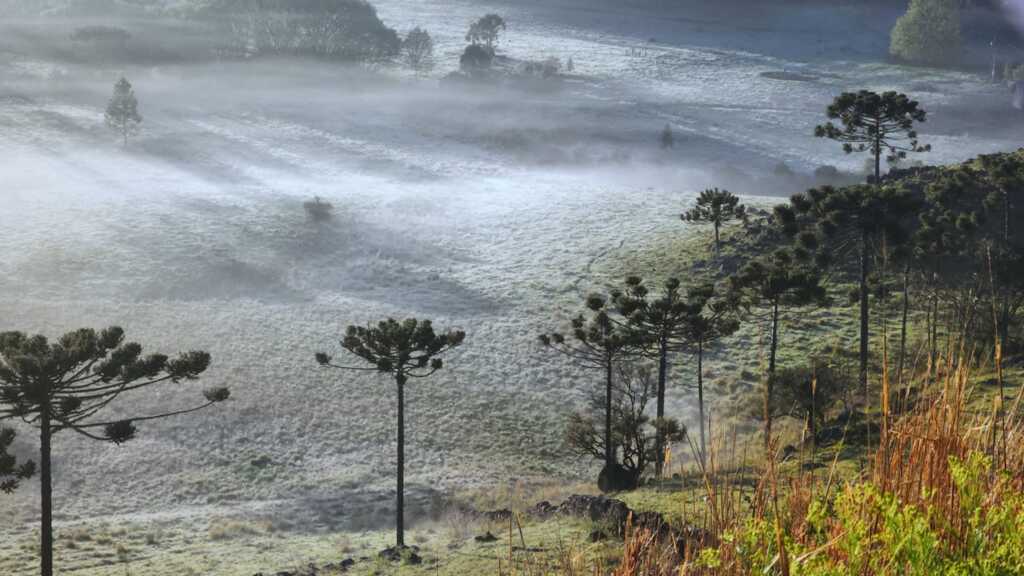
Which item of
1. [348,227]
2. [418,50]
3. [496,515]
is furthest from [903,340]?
[418,50]

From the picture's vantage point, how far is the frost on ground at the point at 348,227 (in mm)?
48969

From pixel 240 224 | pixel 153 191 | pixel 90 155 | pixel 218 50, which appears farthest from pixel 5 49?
pixel 240 224

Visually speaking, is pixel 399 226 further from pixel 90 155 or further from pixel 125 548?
pixel 125 548

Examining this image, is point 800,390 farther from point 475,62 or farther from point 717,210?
point 475,62

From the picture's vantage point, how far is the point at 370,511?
140 feet

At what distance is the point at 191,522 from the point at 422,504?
1016 cm

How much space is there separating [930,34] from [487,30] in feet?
A: 285

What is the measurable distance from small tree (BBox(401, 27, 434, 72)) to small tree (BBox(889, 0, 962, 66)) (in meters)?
92.5

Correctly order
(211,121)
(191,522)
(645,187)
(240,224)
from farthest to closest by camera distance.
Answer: (211,121)
(645,187)
(240,224)
(191,522)

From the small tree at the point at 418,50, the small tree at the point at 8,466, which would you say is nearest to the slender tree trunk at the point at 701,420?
the small tree at the point at 8,466

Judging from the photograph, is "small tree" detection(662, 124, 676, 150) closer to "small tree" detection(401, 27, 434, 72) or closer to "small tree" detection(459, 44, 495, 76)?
"small tree" detection(459, 44, 495, 76)

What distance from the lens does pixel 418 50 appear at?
17712 cm

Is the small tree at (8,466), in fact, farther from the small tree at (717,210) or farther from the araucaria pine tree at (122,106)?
the araucaria pine tree at (122,106)

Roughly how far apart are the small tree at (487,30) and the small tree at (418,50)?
12.0 metres
